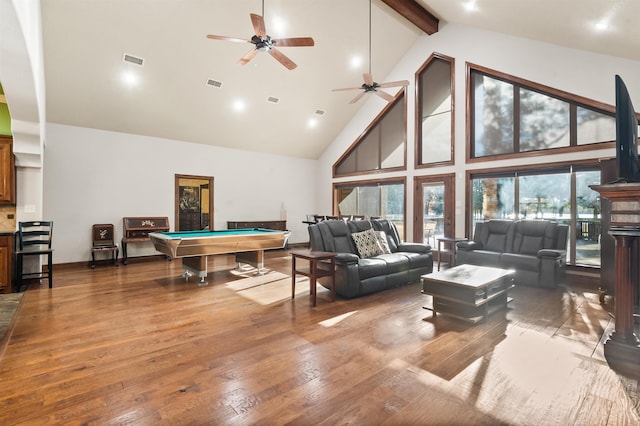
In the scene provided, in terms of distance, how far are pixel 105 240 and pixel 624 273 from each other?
8220mm

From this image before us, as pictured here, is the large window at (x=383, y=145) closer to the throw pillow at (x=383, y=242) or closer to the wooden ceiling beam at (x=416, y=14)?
the wooden ceiling beam at (x=416, y=14)

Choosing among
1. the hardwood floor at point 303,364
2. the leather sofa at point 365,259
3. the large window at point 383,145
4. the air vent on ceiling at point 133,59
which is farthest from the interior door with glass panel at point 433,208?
the air vent on ceiling at point 133,59

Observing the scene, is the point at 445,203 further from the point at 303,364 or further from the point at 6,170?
the point at 6,170

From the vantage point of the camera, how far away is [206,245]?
4.91 metres

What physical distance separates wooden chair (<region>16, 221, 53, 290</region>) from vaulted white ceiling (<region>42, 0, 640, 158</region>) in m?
2.46

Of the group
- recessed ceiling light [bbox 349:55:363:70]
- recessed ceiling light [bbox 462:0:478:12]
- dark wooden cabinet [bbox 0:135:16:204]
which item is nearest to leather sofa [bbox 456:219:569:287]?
recessed ceiling light [bbox 462:0:478:12]

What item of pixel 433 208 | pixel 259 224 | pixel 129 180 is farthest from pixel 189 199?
pixel 433 208

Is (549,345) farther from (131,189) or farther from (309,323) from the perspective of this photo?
(131,189)

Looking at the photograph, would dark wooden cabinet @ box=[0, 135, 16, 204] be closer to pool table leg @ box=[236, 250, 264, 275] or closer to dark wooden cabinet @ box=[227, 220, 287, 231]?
pool table leg @ box=[236, 250, 264, 275]

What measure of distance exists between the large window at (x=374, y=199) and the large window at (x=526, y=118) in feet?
7.13

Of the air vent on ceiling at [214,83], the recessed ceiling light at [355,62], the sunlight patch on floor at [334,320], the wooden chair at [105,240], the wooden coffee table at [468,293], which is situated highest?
the recessed ceiling light at [355,62]

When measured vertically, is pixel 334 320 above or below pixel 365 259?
below

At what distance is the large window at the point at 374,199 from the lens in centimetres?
838

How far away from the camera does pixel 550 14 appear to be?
4.57 m
